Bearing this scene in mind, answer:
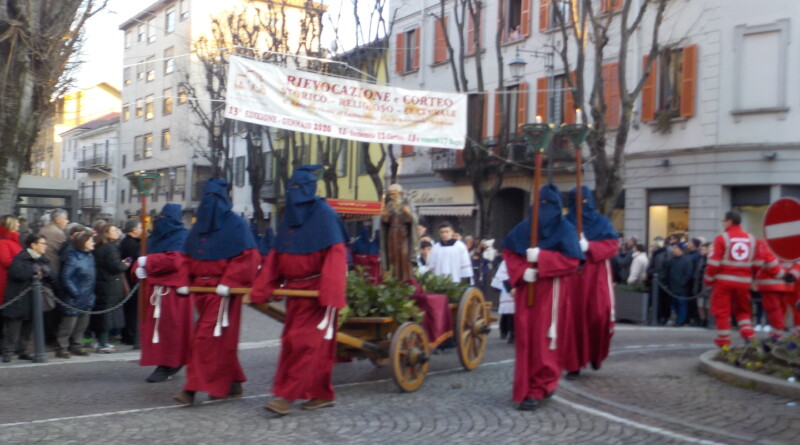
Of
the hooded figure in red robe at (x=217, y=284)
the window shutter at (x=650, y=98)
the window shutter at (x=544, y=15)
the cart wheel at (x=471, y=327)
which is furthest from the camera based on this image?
the window shutter at (x=544, y=15)

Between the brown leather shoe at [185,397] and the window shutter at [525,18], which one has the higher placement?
the window shutter at [525,18]

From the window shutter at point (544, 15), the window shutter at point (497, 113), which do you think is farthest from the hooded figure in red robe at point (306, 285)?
the window shutter at point (497, 113)

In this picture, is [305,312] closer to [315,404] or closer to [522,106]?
[315,404]

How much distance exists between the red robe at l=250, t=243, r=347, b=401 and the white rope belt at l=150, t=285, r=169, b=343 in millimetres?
2047

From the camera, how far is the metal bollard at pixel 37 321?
11633 millimetres

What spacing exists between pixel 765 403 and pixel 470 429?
10.1 feet

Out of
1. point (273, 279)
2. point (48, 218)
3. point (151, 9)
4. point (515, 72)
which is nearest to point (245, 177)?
point (151, 9)

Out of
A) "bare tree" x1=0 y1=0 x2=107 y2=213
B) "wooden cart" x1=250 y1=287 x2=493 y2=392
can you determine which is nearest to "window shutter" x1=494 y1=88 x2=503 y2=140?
"bare tree" x1=0 y1=0 x2=107 y2=213

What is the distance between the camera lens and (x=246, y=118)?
13.7 metres

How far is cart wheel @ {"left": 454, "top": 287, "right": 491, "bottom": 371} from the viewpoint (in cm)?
1020

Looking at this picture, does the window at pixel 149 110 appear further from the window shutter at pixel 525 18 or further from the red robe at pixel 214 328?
the red robe at pixel 214 328

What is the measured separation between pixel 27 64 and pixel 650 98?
17.4 metres

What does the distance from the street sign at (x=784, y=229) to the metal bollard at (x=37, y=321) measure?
8.52 meters

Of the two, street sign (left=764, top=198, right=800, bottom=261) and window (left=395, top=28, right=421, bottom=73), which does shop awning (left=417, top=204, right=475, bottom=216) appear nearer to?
window (left=395, top=28, right=421, bottom=73)
